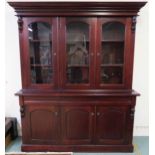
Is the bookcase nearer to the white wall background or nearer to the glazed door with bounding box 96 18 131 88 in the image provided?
the glazed door with bounding box 96 18 131 88

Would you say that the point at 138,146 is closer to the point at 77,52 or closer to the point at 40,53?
the point at 77,52

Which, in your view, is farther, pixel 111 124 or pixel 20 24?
pixel 111 124

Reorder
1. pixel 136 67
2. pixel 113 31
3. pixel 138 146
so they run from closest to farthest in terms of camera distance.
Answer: pixel 113 31 → pixel 138 146 → pixel 136 67

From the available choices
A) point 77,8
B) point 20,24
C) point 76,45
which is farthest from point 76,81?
point 20,24

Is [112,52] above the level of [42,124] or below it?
above

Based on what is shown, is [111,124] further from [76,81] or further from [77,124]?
[76,81]

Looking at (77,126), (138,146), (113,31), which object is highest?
(113,31)

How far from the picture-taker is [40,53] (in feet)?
7.74

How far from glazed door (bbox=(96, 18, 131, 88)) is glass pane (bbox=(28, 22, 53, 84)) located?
0.67m

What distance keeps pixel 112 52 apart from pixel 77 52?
49 cm

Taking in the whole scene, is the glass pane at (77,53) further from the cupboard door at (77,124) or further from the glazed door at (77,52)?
the cupboard door at (77,124)

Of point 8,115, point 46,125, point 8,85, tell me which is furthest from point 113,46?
point 8,115

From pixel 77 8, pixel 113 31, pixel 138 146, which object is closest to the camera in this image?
pixel 77 8

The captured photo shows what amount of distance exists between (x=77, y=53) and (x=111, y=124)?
1094mm
